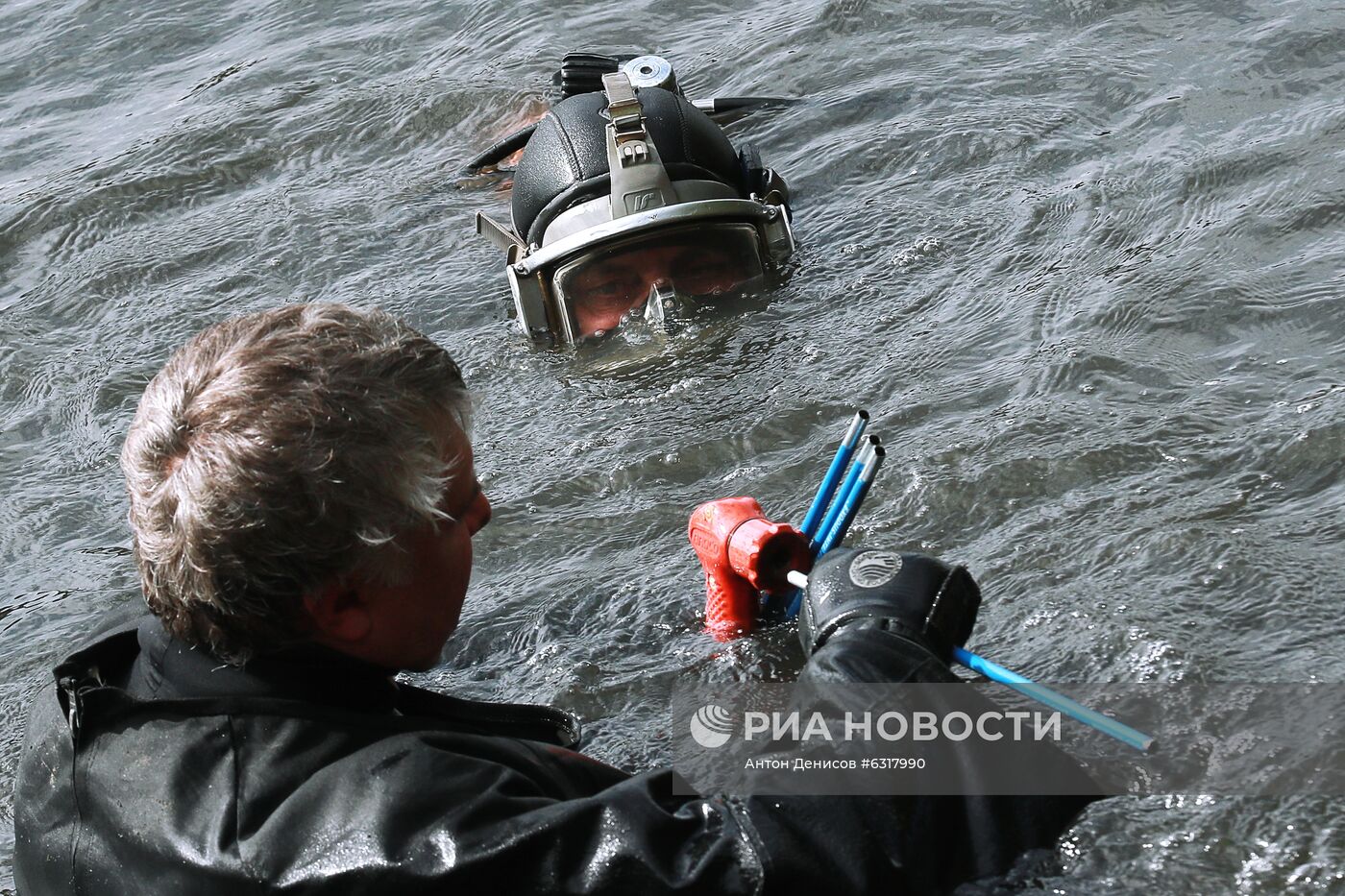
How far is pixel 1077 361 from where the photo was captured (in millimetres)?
3887

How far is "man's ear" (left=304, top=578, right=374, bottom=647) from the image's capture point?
1847 mm

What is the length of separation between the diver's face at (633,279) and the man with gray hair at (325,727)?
2.95m

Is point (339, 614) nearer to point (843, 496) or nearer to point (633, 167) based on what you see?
point (843, 496)

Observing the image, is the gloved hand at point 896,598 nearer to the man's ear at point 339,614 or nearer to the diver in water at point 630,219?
the man's ear at point 339,614

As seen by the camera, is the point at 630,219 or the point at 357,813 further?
the point at 630,219

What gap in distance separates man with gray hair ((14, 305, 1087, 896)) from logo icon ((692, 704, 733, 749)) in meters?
0.57

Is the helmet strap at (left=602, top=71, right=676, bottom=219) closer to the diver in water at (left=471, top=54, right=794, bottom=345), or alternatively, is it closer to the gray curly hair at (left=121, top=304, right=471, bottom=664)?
the diver in water at (left=471, top=54, right=794, bottom=345)

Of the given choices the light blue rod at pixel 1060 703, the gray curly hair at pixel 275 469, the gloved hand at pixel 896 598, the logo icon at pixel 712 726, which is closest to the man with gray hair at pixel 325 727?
the gray curly hair at pixel 275 469

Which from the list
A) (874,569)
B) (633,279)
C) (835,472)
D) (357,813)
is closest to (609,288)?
(633,279)

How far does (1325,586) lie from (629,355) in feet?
8.06

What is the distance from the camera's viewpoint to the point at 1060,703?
2.03m

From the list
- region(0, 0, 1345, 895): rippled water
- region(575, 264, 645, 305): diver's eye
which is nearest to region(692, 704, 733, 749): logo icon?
region(0, 0, 1345, 895): rippled water

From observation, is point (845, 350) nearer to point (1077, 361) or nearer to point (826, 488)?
point (1077, 361)

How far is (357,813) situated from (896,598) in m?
0.84
